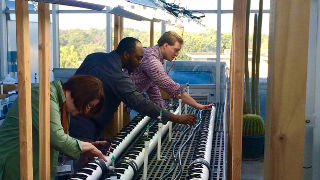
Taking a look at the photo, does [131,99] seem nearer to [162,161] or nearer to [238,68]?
[162,161]

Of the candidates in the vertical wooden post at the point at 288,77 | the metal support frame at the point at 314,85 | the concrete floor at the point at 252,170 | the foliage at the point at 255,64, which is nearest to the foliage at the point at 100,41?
the foliage at the point at 255,64

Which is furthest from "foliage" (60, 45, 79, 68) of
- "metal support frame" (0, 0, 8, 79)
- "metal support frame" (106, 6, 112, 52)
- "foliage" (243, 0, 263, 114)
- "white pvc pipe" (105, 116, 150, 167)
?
"white pvc pipe" (105, 116, 150, 167)

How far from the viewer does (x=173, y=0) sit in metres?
5.46

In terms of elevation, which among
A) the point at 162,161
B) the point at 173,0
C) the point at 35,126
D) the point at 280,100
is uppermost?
the point at 173,0

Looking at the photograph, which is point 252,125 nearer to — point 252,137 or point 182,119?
point 252,137

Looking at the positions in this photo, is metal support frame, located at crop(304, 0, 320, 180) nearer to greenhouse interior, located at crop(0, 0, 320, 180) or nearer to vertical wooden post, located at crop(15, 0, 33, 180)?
greenhouse interior, located at crop(0, 0, 320, 180)

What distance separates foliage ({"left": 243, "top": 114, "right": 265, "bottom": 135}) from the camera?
6.95 metres

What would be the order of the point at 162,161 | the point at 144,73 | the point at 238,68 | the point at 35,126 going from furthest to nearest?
the point at 144,73 < the point at 162,161 < the point at 238,68 < the point at 35,126

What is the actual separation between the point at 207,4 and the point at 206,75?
1.47 meters

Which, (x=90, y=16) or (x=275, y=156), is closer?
(x=275, y=156)

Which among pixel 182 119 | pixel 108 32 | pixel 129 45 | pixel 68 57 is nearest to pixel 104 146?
pixel 182 119

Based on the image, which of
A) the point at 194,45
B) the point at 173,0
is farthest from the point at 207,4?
the point at 173,0

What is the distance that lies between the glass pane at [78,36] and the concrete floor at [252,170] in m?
4.25

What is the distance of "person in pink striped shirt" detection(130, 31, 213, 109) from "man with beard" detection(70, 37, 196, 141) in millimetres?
577
